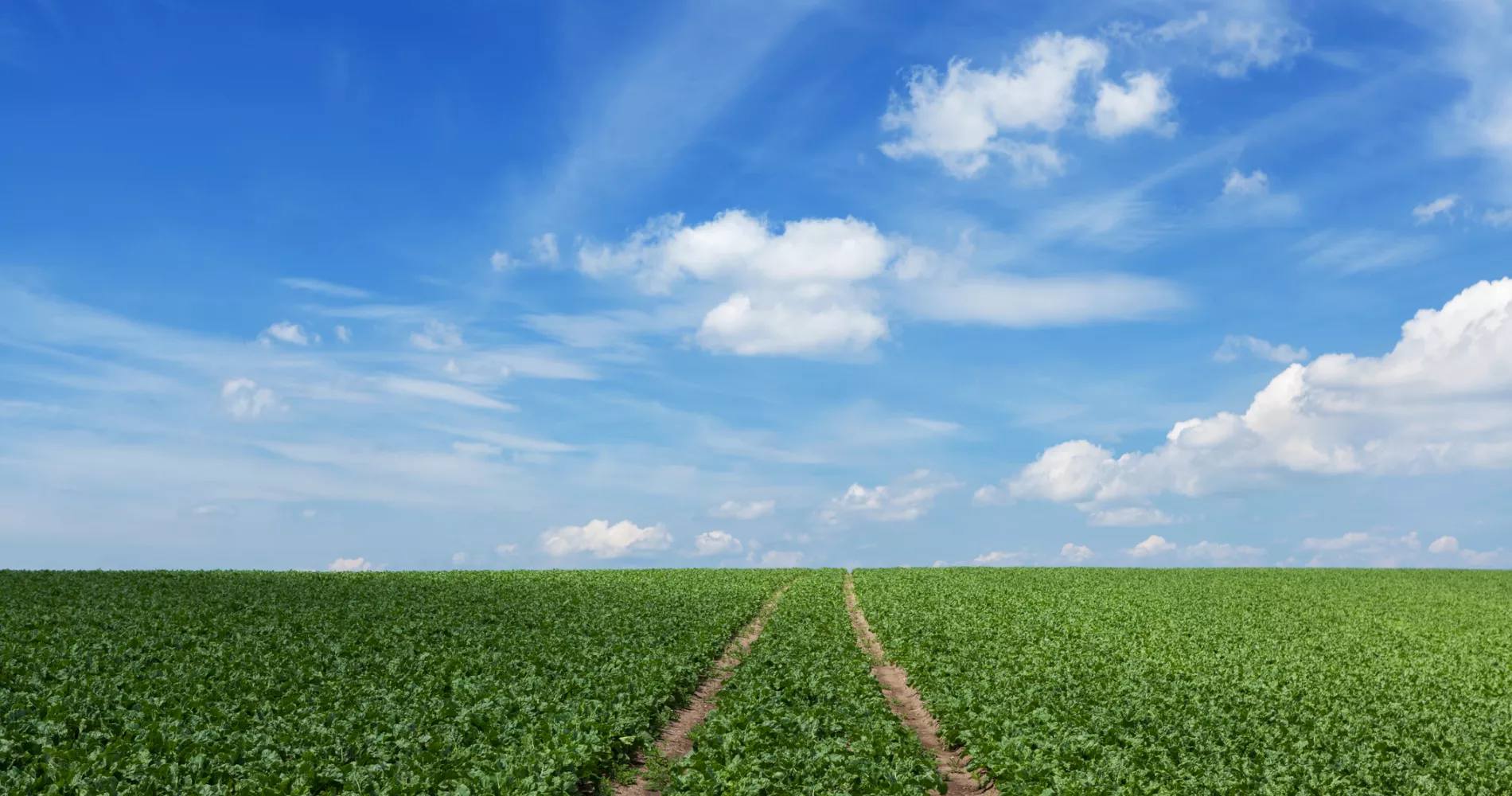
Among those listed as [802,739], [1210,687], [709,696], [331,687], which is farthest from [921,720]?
[331,687]

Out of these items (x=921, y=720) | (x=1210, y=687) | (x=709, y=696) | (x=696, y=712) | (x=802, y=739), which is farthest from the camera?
(x=1210, y=687)

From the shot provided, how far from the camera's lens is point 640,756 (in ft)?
58.6

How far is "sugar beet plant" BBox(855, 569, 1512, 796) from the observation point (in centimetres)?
1698

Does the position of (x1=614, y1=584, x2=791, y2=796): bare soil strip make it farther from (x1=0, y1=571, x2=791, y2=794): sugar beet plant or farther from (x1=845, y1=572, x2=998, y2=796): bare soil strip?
(x1=845, y1=572, x2=998, y2=796): bare soil strip

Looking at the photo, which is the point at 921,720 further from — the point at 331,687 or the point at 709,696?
the point at 331,687

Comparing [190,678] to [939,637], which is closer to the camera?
[190,678]

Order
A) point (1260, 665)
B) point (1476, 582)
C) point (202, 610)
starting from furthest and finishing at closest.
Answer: point (1476, 582), point (202, 610), point (1260, 665)

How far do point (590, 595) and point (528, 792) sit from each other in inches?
1195

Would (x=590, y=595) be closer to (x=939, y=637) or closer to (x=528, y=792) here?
(x=939, y=637)

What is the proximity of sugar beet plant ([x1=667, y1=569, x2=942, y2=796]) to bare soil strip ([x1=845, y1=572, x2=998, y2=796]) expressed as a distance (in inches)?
25.7

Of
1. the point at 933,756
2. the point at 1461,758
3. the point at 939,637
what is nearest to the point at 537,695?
the point at 933,756

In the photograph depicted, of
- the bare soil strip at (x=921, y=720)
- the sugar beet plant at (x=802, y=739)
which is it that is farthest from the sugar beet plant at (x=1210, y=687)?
the sugar beet plant at (x=802, y=739)

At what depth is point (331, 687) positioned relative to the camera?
20891 millimetres

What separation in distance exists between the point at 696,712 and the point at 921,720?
517 centimetres
